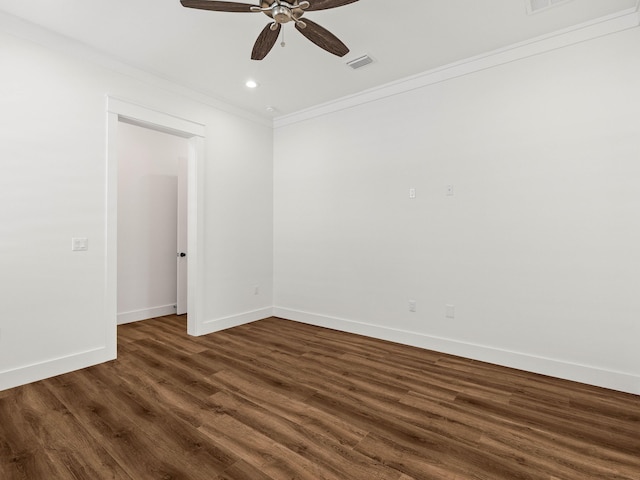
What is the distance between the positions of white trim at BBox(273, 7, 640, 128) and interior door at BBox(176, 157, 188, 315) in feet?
7.29

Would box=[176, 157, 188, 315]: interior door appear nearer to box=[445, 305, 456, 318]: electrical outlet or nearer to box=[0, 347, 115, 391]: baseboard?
box=[0, 347, 115, 391]: baseboard

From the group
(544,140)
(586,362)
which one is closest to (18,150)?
(544,140)

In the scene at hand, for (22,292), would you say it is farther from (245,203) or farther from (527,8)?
(527,8)

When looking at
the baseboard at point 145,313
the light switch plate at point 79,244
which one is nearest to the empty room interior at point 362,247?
the light switch plate at point 79,244

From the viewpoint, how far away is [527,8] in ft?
8.39

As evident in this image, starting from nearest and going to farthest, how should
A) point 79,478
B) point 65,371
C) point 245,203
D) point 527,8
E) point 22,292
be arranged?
point 79,478 < point 527,8 < point 22,292 < point 65,371 < point 245,203

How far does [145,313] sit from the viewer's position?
15.9 ft

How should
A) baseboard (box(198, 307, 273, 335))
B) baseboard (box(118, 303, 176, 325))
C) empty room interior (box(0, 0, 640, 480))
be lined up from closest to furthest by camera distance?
empty room interior (box(0, 0, 640, 480)) < baseboard (box(198, 307, 273, 335)) < baseboard (box(118, 303, 176, 325))

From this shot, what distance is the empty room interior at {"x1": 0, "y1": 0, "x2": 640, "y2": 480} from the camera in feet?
6.66

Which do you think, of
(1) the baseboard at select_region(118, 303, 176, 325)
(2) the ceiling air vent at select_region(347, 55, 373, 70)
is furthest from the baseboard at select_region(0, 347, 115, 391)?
(2) the ceiling air vent at select_region(347, 55, 373, 70)

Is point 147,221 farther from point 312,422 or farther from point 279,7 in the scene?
point 312,422

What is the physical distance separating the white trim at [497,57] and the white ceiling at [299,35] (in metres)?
0.06

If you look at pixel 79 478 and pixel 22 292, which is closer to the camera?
pixel 79 478

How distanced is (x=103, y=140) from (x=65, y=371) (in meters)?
2.20
